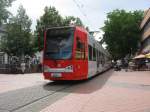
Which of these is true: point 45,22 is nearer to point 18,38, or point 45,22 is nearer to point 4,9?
point 18,38

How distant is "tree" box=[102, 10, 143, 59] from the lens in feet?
241

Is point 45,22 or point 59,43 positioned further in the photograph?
point 45,22

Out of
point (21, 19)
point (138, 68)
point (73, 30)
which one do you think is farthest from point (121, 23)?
point (73, 30)

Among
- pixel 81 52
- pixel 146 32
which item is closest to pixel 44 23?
pixel 146 32

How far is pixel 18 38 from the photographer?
52.7 metres

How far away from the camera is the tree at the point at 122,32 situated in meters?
73.3

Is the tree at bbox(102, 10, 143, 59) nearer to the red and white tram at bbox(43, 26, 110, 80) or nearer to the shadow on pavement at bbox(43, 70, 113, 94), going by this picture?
the shadow on pavement at bbox(43, 70, 113, 94)

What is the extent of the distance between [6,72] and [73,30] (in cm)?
2328

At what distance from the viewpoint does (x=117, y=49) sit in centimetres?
7538

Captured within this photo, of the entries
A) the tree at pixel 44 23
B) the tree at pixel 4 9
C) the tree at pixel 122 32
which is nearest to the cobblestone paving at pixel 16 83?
the tree at pixel 4 9

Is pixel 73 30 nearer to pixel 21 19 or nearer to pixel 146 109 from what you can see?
pixel 146 109

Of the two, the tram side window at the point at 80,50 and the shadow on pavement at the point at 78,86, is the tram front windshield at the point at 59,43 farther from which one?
the shadow on pavement at the point at 78,86

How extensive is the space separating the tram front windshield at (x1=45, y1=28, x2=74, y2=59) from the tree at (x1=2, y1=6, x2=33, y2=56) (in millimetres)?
31668

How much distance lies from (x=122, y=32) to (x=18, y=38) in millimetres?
27385
